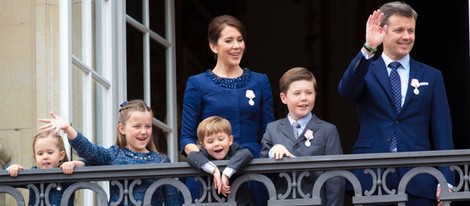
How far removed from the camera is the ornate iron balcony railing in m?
10.5

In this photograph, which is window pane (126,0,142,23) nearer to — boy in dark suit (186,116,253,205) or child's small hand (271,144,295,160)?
boy in dark suit (186,116,253,205)

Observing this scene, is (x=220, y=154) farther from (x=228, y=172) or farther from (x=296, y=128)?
(x=296, y=128)

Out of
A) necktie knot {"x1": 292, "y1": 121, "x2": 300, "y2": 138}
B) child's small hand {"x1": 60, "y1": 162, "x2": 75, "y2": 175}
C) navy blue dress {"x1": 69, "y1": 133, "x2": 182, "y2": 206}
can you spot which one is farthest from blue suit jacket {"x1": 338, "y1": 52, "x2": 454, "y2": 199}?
child's small hand {"x1": 60, "y1": 162, "x2": 75, "y2": 175}

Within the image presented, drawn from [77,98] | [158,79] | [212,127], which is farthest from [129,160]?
[158,79]

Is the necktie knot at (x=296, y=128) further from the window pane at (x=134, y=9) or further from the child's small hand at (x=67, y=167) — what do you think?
A: the window pane at (x=134, y=9)

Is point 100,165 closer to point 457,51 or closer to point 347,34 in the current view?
point 457,51

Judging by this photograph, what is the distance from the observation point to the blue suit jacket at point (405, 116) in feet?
35.5

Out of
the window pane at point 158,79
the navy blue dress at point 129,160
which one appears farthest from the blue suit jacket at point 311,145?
the window pane at point 158,79

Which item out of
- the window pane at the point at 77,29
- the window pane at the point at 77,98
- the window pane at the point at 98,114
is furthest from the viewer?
the window pane at the point at 98,114

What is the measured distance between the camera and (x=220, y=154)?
1066 centimetres

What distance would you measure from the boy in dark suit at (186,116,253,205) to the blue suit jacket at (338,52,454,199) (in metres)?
0.71

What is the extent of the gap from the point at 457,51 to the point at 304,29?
4.18m

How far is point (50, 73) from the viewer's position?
12.1m

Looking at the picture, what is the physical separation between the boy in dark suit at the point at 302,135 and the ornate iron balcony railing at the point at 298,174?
12 cm
